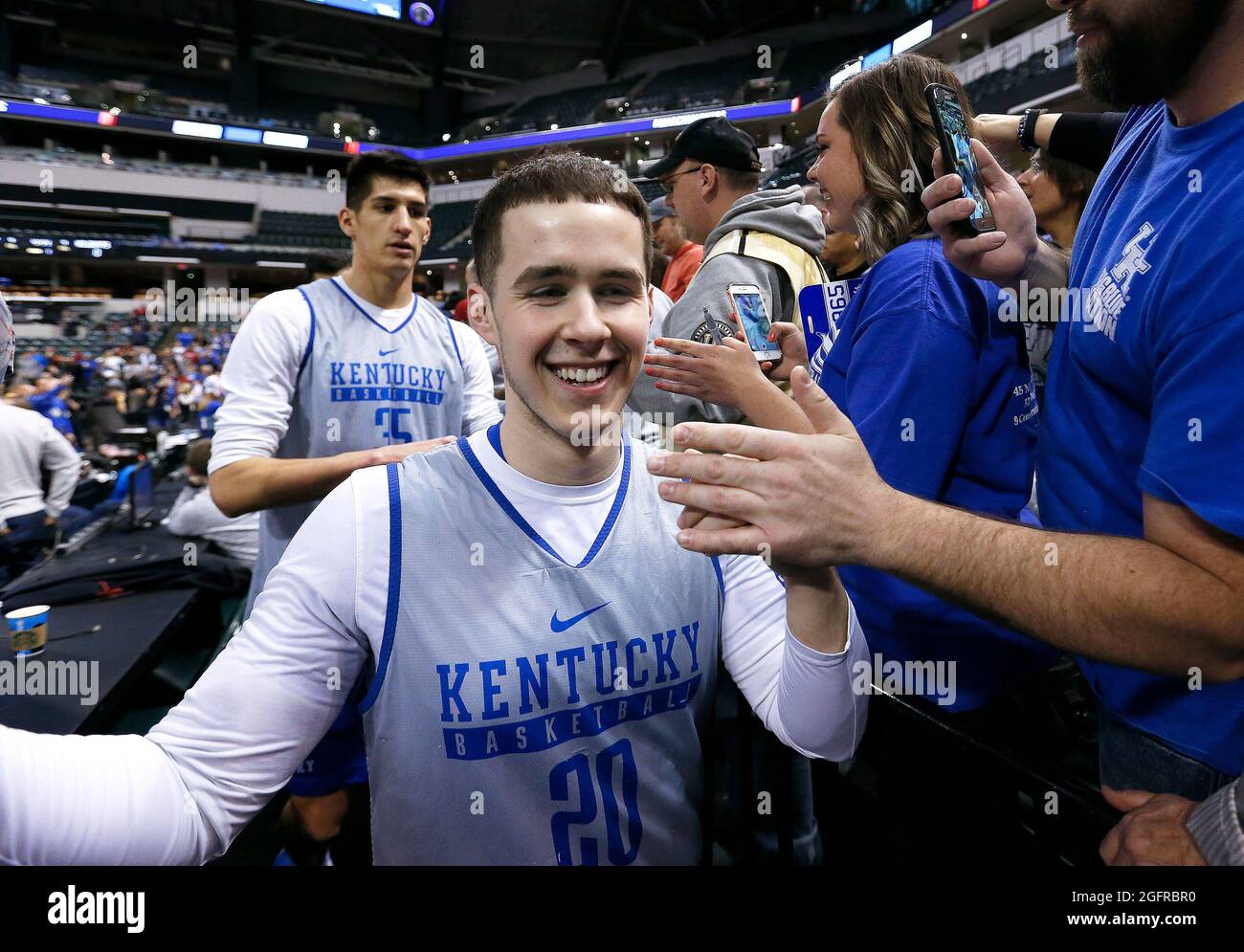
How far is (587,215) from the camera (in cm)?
122

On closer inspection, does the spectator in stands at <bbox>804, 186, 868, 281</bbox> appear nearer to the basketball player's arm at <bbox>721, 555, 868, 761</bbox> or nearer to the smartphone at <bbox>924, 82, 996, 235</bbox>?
the smartphone at <bbox>924, 82, 996, 235</bbox>

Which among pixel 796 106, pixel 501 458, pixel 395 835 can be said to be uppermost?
pixel 796 106

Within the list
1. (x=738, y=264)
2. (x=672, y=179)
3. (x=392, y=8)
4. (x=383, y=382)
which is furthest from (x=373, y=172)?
(x=392, y=8)

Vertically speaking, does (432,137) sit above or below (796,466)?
above

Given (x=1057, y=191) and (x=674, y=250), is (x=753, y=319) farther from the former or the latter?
(x=674, y=250)

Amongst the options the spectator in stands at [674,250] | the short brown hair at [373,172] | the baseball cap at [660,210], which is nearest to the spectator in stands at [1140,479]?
the spectator in stands at [674,250]

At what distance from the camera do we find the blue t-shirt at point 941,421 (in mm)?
1313

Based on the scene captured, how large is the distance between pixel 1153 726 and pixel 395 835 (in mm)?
1202

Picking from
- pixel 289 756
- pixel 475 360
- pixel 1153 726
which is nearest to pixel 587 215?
pixel 289 756

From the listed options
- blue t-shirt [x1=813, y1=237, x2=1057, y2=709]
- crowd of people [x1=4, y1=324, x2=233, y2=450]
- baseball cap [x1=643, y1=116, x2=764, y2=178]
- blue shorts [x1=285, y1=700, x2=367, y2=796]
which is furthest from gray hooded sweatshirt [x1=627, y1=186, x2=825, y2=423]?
crowd of people [x1=4, y1=324, x2=233, y2=450]

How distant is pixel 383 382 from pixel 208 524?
2680 mm
